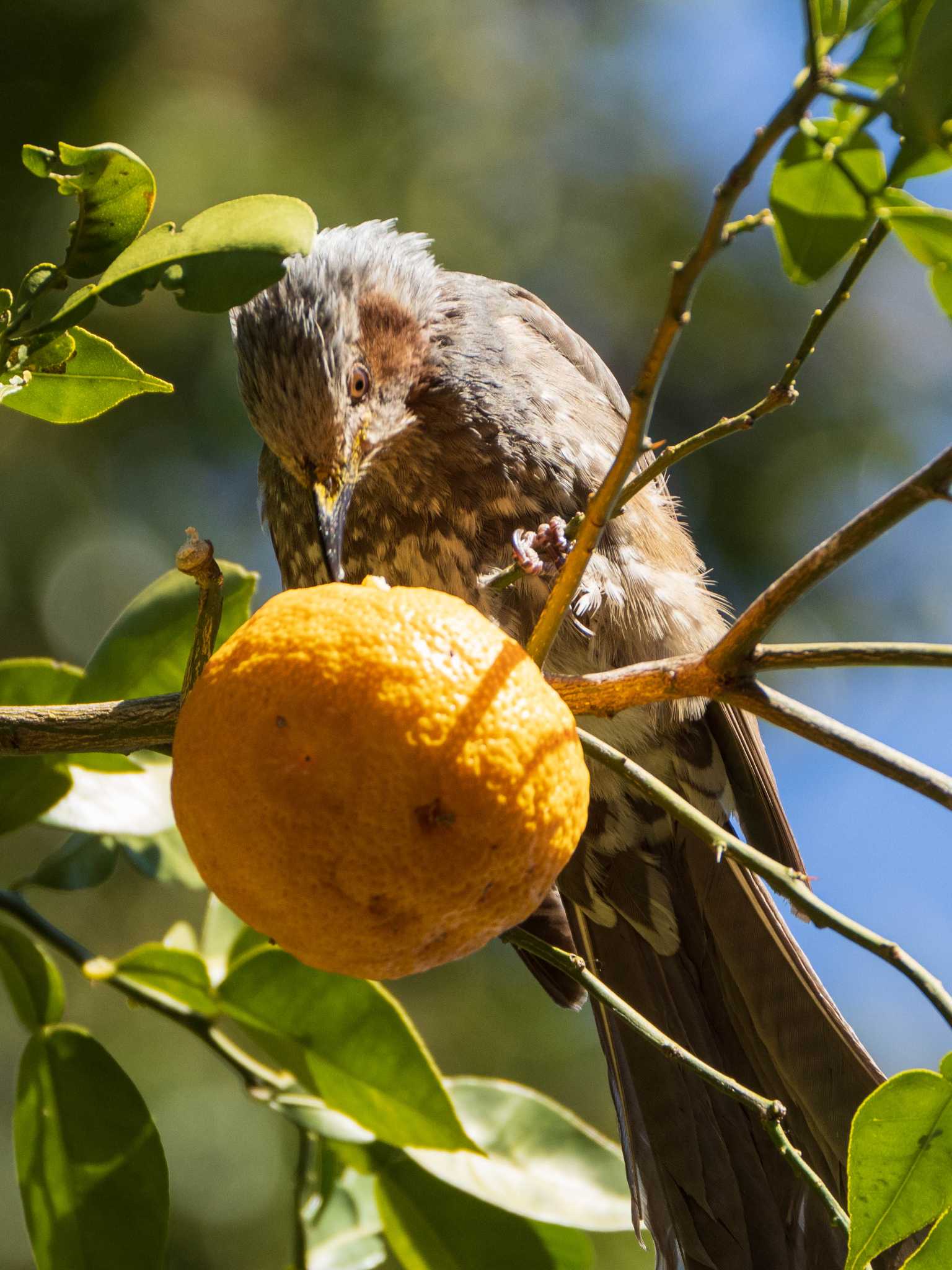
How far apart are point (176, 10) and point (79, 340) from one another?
3649mm

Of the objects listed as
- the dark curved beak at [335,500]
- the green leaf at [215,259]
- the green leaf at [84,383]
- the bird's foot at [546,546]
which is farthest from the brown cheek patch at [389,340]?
the green leaf at [215,259]

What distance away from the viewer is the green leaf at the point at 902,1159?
1055 millimetres

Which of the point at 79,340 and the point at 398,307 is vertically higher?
the point at 79,340

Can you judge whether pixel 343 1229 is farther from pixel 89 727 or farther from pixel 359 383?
pixel 359 383

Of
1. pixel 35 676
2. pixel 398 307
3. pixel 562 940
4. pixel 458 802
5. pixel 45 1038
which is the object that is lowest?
pixel 562 940

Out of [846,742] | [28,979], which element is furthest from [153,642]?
[846,742]

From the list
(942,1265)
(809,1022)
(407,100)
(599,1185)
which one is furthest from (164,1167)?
(407,100)

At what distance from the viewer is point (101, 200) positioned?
1.18 meters

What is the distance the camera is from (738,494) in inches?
179

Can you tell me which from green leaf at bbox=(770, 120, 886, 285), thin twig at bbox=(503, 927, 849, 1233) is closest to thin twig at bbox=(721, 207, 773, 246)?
green leaf at bbox=(770, 120, 886, 285)

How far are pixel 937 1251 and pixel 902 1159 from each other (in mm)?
88

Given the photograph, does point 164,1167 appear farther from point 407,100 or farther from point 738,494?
point 407,100

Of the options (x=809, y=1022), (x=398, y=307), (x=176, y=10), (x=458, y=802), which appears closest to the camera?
(x=458, y=802)

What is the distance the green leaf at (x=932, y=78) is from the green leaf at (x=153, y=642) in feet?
3.54
